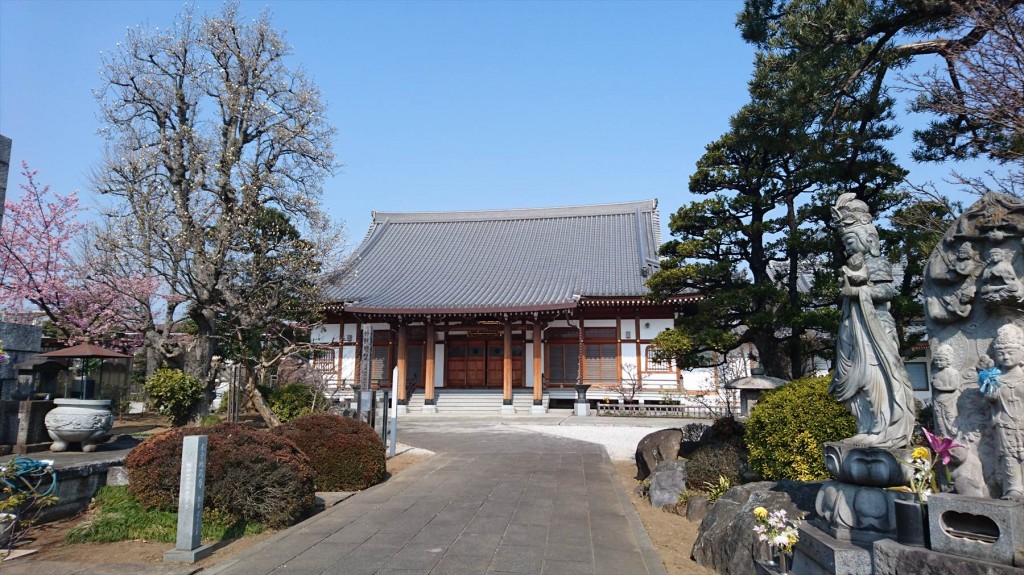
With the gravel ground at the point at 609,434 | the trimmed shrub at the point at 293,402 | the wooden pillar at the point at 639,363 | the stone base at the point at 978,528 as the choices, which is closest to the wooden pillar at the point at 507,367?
the gravel ground at the point at 609,434

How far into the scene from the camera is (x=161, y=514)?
620 cm

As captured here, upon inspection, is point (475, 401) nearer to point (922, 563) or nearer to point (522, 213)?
point (522, 213)

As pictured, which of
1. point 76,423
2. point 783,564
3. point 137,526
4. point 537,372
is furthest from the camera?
point 537,372

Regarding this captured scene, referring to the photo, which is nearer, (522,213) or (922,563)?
(922,563)

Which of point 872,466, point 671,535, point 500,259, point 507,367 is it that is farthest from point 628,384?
point 872,466

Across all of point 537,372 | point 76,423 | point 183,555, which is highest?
point 537,372

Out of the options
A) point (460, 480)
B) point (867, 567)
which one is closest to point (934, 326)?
point (867, 567)

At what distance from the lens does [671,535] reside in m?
6.66

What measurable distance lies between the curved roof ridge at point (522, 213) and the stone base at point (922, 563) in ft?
89.0

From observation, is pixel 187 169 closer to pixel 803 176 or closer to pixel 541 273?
pixel 803 176

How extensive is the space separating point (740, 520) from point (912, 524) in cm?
205

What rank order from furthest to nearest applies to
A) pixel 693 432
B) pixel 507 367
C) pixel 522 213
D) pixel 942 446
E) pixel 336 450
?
pixel 522 213 → pixel 507 367 → pixel 693 432 → pixel 336 450 → pixel 942 446

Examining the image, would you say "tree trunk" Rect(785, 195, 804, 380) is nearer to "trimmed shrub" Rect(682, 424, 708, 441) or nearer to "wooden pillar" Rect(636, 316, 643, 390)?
"trimmed shrub" Rect(682, 424, 708, 441)

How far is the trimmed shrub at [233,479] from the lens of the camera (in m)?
6.25
